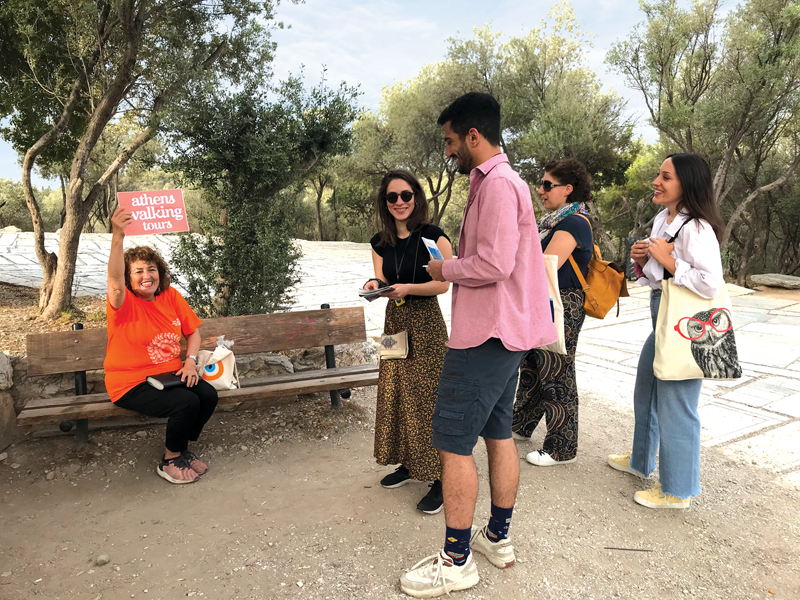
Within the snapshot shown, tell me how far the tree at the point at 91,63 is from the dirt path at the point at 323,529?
4.21m

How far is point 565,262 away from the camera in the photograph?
3221 millimetres

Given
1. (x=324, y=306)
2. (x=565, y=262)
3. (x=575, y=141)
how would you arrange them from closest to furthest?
(x=565, y=262)
(x=324, y=306)
(x=575, y=141)

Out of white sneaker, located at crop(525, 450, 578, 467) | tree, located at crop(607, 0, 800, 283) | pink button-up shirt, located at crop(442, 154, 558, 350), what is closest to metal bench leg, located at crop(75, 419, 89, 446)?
pink button-up shirt, located at crop(442, 154, 558, 350)

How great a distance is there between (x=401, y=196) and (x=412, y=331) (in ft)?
2.41

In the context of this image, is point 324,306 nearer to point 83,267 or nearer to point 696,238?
point 696,238

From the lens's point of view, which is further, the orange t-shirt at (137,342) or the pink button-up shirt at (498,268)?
the orange t-shirt at (137,342)

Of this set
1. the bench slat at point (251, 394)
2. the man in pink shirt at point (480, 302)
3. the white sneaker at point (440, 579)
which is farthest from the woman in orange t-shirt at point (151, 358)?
the man in pink shirt at point (480, 302)

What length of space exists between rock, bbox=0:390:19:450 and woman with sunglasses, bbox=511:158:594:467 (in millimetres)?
3414

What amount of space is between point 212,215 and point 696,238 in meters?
3.93

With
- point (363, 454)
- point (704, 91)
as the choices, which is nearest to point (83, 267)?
point (363, 454)

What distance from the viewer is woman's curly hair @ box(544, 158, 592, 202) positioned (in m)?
3.18

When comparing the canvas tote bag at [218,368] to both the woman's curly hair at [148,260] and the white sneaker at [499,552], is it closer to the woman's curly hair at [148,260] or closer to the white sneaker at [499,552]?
the woman's curly hair at [148,260]

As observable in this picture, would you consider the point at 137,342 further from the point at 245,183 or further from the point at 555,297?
the point at 555,297

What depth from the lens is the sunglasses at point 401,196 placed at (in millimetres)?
2896
